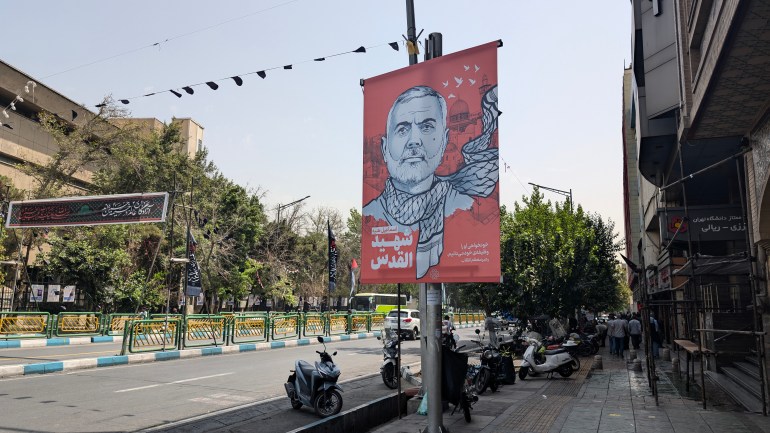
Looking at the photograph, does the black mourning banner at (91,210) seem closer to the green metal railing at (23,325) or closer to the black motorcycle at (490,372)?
the green metal railing at (23,325)

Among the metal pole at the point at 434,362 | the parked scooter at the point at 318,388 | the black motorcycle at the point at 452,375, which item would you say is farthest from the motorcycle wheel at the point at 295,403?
the metal pole at the point at 434,362

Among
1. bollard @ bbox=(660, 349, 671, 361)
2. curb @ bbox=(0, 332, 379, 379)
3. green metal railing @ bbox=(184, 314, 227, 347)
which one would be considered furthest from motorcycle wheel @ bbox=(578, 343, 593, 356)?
green metal railing @ bbox=(184, 314, 227, 347)

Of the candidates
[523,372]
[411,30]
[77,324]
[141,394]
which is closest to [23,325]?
[77,324]

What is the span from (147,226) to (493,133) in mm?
31178

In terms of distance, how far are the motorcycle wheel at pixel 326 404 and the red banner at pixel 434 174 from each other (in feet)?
8.12

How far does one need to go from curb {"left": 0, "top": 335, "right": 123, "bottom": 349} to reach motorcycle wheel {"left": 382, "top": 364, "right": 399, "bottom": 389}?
14861 mm

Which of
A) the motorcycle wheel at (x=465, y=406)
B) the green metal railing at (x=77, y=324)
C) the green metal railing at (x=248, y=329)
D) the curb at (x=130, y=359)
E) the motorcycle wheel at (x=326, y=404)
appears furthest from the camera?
the green metal railing at (x=248, y=329)

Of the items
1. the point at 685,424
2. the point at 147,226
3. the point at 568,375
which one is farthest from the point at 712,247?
the point at 147,226

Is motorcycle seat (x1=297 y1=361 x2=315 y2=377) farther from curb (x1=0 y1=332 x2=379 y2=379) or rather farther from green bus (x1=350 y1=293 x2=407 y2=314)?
green bus (x1=350 y1=293 x2=407 y2=314)

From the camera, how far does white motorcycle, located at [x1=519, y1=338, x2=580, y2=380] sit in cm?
1419

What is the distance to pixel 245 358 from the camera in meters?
18.0

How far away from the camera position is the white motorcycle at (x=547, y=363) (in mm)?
14188

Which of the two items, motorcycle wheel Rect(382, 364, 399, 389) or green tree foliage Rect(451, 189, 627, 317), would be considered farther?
green tree foliage Rect(451, 189, 627, 317)

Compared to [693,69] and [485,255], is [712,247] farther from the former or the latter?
[485,255]
